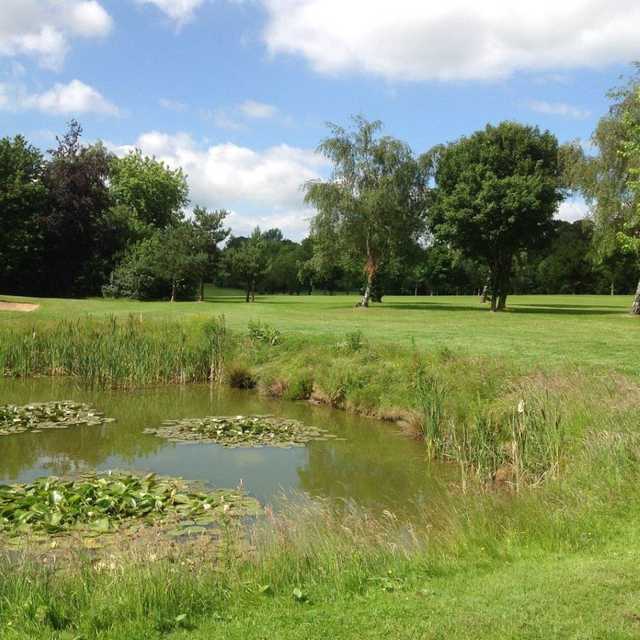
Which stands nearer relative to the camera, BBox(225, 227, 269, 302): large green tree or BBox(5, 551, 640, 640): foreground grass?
BBox(5, 551, 640, 640): foreground grass

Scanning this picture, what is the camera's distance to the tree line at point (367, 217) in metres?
34.7

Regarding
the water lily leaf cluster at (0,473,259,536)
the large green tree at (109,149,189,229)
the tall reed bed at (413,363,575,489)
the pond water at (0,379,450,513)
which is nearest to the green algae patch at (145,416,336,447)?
the pond water at (0,379,450,513)

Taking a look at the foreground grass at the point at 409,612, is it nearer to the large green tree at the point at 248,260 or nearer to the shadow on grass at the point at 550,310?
the shadow on grass at the point at 550,310

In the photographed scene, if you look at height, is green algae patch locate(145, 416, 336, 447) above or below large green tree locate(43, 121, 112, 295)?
below

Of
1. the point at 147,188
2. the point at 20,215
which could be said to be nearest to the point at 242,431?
the point at 20,215

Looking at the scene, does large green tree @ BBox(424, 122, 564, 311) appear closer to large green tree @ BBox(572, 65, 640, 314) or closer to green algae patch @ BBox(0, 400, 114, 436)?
large green tree @ BBox(572, 65, 640, 314)

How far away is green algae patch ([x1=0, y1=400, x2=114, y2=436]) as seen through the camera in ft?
43.8

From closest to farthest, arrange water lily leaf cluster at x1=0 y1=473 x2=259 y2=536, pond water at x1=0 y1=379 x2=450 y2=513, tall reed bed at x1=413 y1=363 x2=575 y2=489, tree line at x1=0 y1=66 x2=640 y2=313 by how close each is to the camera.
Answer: water lily leaf cluster at x1=0 y1=473 x2=259 y2=536 < tall reed bed at x1=413 y1=363 x2=575 y2=489 < pond water at x1=0 y1=379 x2=450 y2=513 < tree line at x1=0 y1=66 x2=640 y2=313

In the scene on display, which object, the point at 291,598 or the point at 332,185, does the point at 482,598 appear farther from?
the point at 332,185

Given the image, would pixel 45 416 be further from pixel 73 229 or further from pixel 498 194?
pixel 73 229

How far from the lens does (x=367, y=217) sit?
4106 cm

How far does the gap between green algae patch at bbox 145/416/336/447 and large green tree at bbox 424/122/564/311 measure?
24969 mm

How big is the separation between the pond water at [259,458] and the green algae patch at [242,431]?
0.85 ft

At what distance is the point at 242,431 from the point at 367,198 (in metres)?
29.2
